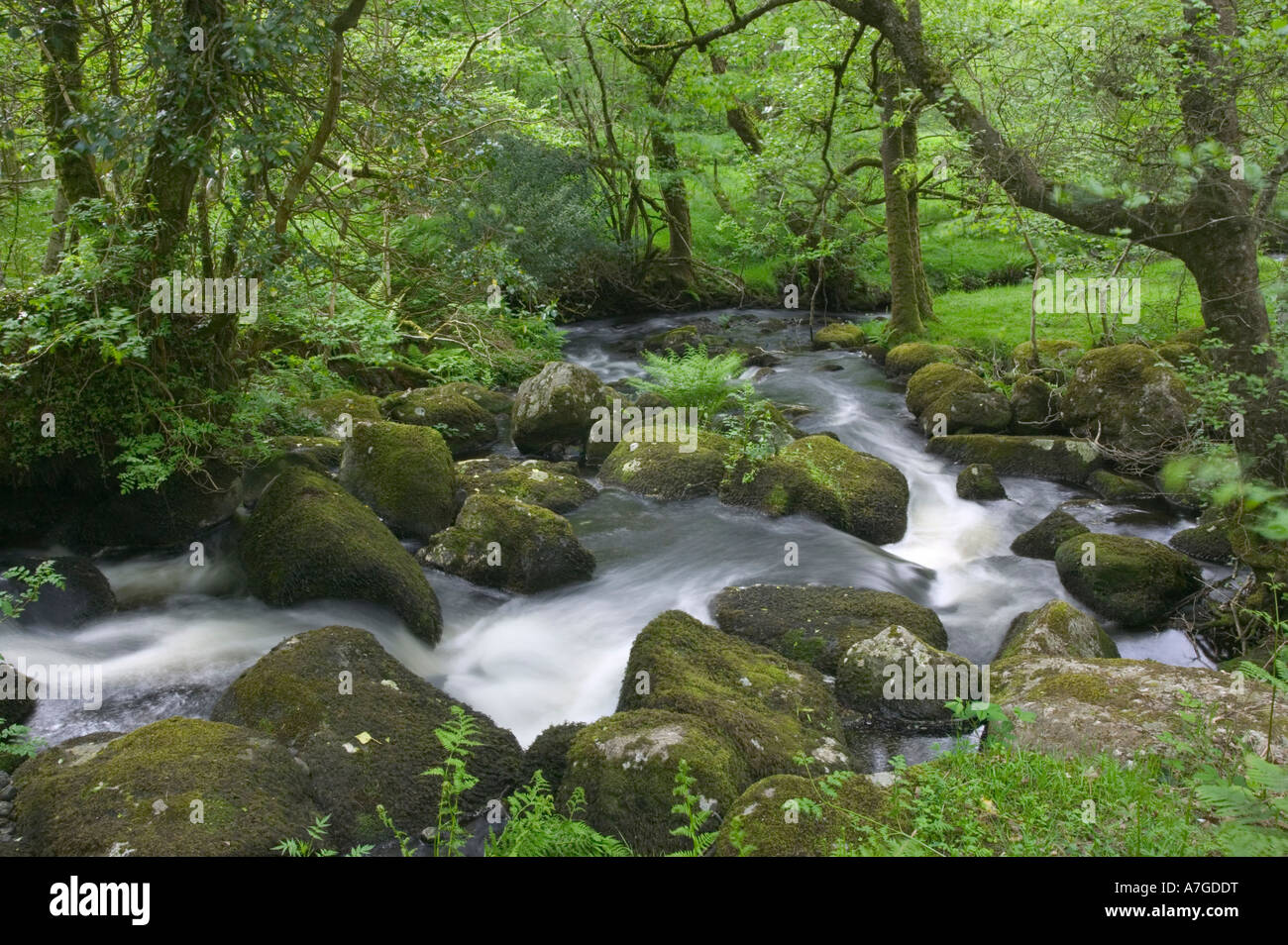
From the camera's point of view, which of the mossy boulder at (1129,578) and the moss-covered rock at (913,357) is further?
the moss-covered rock at (913,357)

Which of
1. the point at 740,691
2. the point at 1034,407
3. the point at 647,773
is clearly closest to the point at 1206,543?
the point at 1034,407

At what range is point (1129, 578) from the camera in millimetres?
8727

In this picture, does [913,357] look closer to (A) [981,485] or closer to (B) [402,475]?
(A) [981,485]

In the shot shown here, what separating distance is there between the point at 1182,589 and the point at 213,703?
27.3 feet

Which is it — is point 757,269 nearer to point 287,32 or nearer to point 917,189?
A: point 917,189

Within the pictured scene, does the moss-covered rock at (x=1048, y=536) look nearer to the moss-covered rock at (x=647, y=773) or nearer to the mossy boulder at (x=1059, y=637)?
the mossy boulder at (x=1059, y=637)

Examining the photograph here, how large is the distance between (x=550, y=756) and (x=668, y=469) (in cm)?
592

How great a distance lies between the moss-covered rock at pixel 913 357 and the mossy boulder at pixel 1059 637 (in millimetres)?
9921

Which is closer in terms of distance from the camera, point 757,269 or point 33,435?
point 33,435

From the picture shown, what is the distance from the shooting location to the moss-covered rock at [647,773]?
200 inches

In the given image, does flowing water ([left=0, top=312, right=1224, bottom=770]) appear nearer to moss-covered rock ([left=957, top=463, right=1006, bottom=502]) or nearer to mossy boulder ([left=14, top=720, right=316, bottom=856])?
moss-covered rock ([left=957, top=463, right=1006, bottom=502])

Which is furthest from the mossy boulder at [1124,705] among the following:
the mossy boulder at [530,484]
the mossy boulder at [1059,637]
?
the mossy boulder at [530,484]

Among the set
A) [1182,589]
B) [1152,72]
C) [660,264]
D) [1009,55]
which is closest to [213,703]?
[1182,589]

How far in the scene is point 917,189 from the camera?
17.9m
